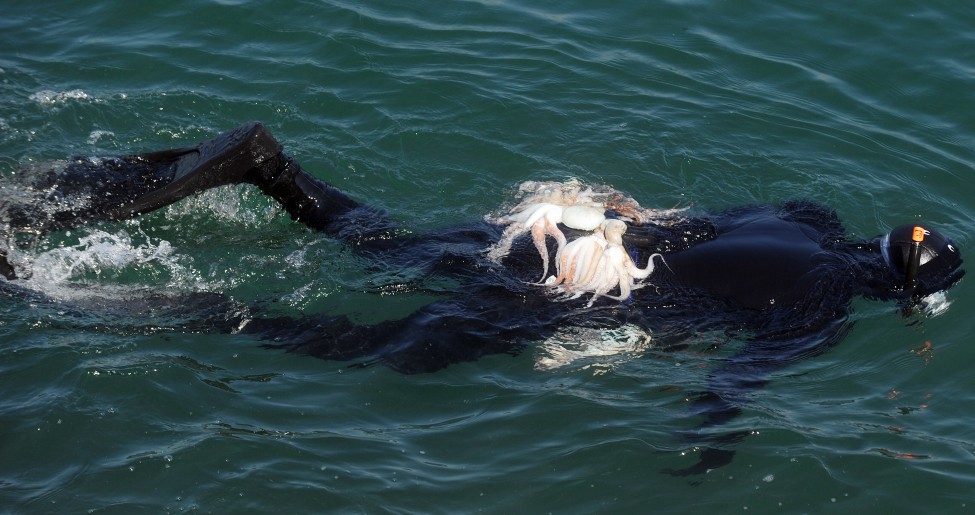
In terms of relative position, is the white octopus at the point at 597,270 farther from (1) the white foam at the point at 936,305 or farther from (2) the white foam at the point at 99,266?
(2) the white foam at the point at 99,266

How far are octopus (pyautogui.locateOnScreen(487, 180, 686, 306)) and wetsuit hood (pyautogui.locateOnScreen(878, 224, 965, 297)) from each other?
5.51 feet

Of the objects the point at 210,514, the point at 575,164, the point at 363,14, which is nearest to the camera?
the point at 210,514

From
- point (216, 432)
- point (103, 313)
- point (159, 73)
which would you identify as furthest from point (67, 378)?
point (159, 73)

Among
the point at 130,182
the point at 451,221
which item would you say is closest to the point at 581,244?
the point at 451,221

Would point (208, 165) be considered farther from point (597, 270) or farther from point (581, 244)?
point (597, 270)

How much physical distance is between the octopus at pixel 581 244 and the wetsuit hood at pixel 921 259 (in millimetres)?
1678

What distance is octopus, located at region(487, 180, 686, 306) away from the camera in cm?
666

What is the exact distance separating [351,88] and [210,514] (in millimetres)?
5744

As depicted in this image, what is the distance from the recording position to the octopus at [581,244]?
6.66 m

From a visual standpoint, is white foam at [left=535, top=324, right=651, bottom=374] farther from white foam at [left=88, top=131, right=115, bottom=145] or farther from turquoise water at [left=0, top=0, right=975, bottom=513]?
white foam at [left=88, top=131, right=115, bottom=145]

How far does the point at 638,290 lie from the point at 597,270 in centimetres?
32

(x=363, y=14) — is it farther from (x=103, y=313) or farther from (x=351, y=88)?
(x=103, y=313)

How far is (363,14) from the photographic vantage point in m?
11.7

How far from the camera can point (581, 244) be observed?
670 centimetres
